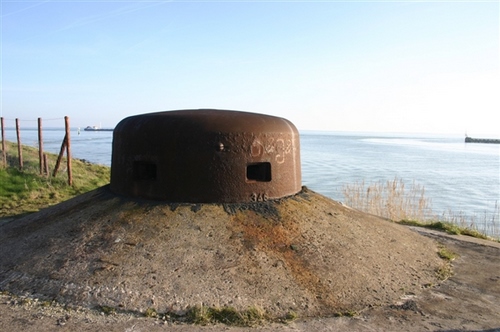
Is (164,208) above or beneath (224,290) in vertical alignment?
above

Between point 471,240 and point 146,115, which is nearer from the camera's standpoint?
Answer: point 146,115

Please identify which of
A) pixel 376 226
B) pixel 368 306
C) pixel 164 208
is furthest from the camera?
pixel 376 226

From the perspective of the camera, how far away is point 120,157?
16.4 feet

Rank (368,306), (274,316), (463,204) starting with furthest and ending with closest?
(463,204) < (368,306) < (274,316)

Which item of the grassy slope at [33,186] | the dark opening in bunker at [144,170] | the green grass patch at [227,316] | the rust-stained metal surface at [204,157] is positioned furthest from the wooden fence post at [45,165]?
the green grass patch at [227,316]

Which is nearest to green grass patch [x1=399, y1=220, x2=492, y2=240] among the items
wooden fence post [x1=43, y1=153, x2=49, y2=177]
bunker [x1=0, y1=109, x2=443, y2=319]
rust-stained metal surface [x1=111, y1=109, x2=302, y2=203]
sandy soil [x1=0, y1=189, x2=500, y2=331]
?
sandy soil [x1=0, y1=189, x2=500, y2=331]

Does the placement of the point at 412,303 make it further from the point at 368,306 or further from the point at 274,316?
the point at 274,316

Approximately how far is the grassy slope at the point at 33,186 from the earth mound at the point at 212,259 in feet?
12.2

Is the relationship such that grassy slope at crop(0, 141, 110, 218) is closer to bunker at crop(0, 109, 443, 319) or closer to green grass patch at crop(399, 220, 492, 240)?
bunker at crop(0, 109, 443, 319)

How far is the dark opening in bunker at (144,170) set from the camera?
4.86 metres

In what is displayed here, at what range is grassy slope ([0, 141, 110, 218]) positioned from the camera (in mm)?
8453

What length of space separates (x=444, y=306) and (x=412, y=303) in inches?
10.4

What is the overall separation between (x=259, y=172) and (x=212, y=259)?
132 cm

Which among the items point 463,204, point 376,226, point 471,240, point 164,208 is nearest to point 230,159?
point 164,208
